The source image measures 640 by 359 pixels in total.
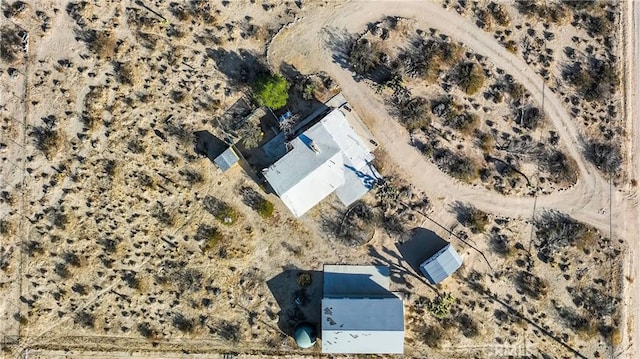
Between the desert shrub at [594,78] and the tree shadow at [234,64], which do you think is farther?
the desert shrub at [594,78]

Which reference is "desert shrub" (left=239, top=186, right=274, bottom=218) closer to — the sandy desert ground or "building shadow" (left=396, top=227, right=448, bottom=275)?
the sandy desert ground

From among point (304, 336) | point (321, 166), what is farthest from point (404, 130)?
point (304, 336)

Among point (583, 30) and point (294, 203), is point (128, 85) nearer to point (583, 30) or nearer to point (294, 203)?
point (294, 203)

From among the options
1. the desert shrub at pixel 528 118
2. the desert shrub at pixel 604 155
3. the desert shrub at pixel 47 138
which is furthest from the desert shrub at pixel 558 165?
the desert shrub at pixel 47 138

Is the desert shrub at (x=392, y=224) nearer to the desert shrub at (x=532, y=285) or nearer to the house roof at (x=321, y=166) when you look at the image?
the house roof at (x=321, y=166)

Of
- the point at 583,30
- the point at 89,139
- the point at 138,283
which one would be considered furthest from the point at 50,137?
the point at 583,30
